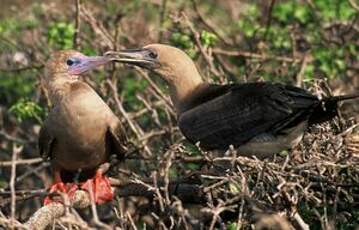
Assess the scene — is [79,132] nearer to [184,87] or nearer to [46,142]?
[46,142]

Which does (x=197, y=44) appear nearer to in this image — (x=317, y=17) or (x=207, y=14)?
(x=317, y=17)

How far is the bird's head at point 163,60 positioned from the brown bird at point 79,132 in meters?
0.17

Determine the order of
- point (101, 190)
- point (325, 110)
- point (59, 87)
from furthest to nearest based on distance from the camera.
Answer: point (59, 87) → point (101, 190) → point (325, 110)

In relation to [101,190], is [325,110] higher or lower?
higher

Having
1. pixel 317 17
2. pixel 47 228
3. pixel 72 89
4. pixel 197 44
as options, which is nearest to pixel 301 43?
pixel 317 17

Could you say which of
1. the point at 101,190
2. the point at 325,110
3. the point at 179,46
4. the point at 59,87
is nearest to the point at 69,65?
the point at 59,87

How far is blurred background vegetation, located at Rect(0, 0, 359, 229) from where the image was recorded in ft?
27.7

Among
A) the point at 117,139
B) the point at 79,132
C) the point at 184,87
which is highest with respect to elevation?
the point at 184,87

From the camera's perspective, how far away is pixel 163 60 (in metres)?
7.03

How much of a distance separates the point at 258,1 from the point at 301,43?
230 cm

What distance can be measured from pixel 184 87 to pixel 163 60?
250 mm

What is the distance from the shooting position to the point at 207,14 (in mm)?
11164

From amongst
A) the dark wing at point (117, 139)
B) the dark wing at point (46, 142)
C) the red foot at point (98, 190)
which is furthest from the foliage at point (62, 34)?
the red foot at point (98, 190)

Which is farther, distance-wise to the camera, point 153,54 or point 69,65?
point 69,65
